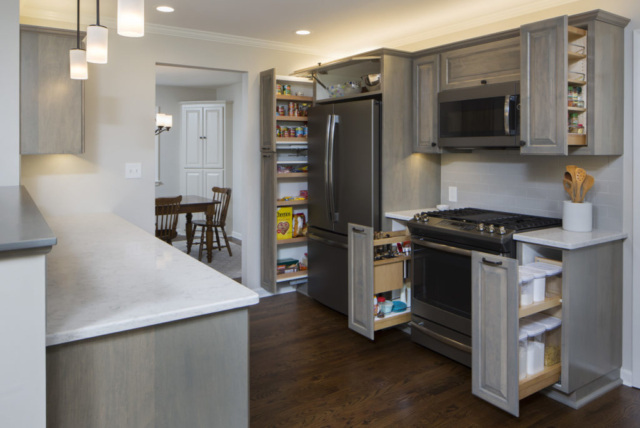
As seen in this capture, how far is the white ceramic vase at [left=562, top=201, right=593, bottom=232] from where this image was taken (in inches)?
108

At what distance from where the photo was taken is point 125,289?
5.09 feet

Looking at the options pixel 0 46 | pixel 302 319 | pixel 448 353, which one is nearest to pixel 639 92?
pixel 448 353

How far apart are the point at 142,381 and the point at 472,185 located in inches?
118

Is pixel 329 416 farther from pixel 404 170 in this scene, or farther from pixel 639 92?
pixel 639 92

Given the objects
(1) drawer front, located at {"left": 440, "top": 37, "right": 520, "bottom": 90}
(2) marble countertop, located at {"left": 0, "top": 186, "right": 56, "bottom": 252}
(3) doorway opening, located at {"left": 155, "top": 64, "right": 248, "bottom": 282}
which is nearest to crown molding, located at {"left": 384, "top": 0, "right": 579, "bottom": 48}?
(1) drawer front, located at {"left": 440, "top": 37, "right": 520, "bottom": 90}

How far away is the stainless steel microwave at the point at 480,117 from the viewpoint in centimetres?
290

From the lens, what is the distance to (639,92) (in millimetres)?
2668

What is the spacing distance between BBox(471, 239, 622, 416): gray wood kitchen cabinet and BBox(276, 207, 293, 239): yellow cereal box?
2.33 metres

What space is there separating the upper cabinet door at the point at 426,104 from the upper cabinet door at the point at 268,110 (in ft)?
4.16

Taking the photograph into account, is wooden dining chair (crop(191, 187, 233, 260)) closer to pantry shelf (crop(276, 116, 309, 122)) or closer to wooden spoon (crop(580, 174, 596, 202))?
pantry shelf (crop(276, 116, 309, 122))

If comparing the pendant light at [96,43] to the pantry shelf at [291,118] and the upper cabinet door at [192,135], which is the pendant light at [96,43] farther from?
the upper cabinet door at [192,135]

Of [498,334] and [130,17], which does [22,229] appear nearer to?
[130,17]

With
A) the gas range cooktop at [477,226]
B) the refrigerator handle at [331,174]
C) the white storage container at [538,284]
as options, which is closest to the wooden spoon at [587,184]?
the gas range cooktop at [477,226]

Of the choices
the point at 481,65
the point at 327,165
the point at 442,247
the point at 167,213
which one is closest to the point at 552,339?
the point at 442,247
